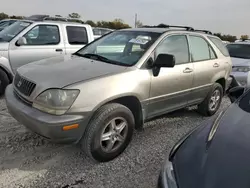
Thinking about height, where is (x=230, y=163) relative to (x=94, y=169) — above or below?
above

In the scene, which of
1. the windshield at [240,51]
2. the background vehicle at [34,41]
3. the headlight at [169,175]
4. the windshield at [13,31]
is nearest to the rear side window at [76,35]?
the background vehicle at [34,41]

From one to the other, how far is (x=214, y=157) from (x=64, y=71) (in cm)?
205

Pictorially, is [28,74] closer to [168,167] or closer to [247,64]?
[168,167]

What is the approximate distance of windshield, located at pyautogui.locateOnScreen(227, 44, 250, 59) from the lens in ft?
27.2

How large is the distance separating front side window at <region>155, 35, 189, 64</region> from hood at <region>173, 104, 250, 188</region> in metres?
1.83

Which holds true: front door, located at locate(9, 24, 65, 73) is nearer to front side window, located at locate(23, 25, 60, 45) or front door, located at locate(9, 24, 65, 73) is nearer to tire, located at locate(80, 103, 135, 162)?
front side window, located at locate(23, 25, 60, 45)

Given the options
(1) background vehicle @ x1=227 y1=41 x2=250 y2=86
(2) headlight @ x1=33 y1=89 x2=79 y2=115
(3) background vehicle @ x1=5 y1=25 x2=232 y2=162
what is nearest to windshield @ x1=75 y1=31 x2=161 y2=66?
(3) background vehicle @ x1=5 y1=25 x2=232 y2=162

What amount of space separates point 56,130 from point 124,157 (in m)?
1.06

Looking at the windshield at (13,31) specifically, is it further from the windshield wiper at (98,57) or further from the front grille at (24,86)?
the front grille at (24,86)

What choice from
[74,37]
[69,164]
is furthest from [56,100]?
[74,37]

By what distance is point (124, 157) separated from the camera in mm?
3389

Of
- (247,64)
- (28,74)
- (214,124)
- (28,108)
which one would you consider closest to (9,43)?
(28,74)

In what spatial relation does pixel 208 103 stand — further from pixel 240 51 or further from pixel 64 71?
pixel 240 51

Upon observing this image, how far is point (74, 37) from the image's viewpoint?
6746 mm
